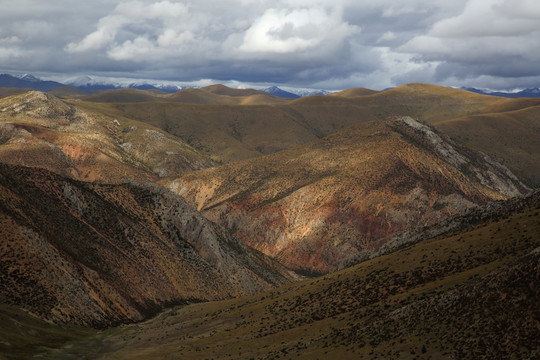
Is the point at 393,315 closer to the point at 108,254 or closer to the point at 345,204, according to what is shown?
the point at 108,254

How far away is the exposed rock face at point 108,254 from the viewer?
77.0 m

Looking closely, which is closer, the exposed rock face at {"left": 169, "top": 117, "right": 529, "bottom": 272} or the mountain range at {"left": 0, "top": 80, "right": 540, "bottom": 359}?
the mountain range at {"left": 0, "top": 80, "right": 540, "bottom": 359}

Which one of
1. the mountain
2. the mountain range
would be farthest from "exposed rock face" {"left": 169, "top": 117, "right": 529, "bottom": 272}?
the mountain

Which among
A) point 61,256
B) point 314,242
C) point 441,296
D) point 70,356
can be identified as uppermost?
point 441,296

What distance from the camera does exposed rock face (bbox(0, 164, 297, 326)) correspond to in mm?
77000

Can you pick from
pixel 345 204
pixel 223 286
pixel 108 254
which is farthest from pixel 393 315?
pixel 345 204

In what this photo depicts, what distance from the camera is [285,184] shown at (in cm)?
19450

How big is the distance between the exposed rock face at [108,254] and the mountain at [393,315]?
21.4 ft

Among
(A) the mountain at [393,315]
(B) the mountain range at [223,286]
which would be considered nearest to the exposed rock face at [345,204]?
(B) the mountain range at [223,286]

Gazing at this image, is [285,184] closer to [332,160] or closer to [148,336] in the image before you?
[332,160]

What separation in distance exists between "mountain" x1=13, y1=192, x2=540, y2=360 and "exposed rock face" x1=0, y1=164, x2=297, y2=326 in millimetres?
6529

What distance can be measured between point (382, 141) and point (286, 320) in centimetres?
14122

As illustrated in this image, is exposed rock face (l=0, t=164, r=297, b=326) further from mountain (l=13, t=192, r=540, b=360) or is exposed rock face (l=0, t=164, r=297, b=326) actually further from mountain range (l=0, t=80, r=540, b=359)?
mountain (l=13, t=192, r=540, b=360)

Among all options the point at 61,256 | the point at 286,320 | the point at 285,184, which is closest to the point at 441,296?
the point at 286,320
